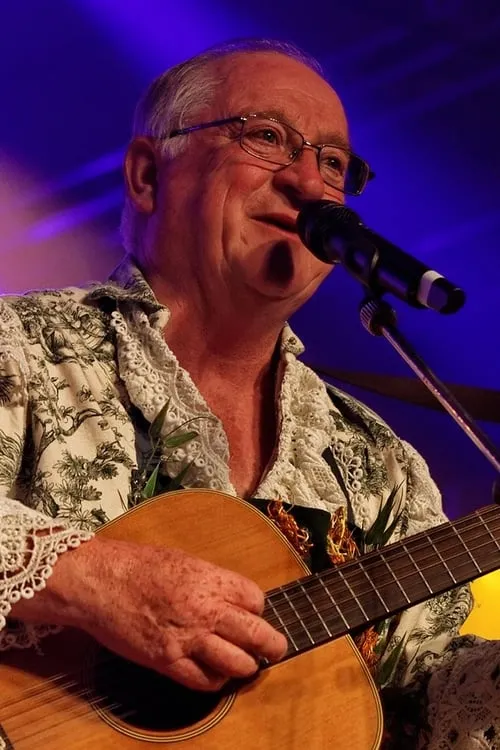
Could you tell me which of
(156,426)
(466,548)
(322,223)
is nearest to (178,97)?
(322,223)

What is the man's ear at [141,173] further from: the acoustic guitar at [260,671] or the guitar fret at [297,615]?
the guitar fret at [297,615]

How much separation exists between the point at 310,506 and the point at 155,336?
0.41 m

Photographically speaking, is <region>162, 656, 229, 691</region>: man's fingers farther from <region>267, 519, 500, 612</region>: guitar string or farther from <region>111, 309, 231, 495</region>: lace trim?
<region>111, 309, 231, 495</region>: lace trim

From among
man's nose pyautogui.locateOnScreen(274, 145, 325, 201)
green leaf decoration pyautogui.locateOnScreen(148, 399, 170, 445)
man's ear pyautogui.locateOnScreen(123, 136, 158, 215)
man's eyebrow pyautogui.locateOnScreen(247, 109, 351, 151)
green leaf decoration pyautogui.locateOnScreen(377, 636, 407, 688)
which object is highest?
man's ear pyautogui.locateOnScreen(123, 136, 158, 215)

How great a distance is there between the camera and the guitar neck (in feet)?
3.89

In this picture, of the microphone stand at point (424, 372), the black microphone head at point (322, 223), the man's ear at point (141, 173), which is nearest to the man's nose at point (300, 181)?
the black microphone head at point (322, 223)

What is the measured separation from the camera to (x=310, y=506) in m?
1.53

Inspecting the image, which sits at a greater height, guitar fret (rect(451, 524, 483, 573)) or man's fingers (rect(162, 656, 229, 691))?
man's fingers (rect(162, 656, 229, 691))

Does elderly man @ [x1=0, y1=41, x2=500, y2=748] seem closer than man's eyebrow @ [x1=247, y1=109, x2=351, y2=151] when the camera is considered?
Yes

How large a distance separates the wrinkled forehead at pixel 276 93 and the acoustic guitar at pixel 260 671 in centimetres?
84

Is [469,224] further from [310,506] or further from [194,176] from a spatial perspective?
[310,506]

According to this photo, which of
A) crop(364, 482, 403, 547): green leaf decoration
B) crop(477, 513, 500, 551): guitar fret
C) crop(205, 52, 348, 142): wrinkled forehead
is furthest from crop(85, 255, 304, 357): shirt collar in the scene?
crop(477, 513, 500, 551): guitar fret

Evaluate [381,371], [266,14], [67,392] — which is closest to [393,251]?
[67,392]

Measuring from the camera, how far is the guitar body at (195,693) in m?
1.03
